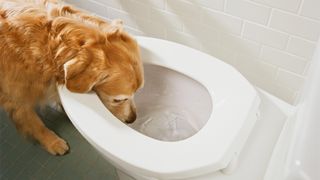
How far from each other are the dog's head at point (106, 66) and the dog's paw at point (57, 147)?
474 millimetres

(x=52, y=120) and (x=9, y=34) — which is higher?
(x=9, y=34)

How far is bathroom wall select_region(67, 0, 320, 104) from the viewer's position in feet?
3.52

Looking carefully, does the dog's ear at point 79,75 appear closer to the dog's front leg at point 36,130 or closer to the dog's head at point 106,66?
the dog's head at point 106,66

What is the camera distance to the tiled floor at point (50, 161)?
4.57 ft

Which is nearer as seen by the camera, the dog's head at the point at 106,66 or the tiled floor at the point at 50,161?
the dog's head at the point at 106,66


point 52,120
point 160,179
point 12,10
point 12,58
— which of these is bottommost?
point 52,120

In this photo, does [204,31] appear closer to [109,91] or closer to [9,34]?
[109,91]

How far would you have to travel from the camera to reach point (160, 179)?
0.90 meters

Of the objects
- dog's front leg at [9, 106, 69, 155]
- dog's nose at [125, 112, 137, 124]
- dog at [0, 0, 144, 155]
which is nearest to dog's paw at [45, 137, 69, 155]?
dog's front leg at [9, 106, 69, 155]

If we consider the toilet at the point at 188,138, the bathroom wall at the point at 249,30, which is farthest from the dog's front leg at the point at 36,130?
the bathroom wall at the point at 249,30

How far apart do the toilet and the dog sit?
0.20ft

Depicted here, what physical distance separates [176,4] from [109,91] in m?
0.42

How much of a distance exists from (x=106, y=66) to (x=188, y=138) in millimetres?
262

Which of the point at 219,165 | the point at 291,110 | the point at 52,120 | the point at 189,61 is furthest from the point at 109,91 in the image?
the point at 52,120
